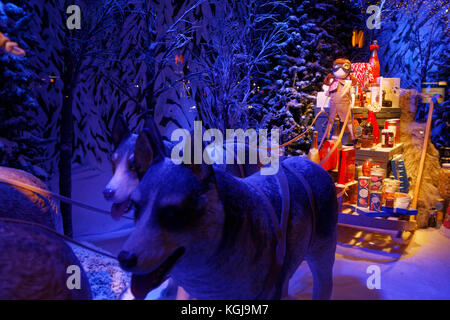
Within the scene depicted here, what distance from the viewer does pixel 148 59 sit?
131 inches

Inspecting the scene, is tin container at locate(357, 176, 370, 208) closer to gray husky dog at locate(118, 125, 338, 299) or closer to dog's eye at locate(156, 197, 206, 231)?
gray husky dog at locate(118, 125, 338, 299)

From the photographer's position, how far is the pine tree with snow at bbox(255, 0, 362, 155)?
224 inches

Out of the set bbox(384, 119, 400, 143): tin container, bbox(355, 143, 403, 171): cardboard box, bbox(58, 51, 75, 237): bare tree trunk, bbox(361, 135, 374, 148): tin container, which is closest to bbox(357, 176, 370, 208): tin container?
bbox(355, 143, 403, 171): cardboard box

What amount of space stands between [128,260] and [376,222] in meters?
2.94

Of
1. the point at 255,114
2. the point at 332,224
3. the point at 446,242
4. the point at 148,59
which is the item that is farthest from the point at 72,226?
the point at 446,242

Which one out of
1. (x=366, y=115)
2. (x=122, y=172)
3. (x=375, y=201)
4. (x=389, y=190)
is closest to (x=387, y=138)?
(x=366, y=115)

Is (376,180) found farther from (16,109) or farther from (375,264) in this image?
(16,109)

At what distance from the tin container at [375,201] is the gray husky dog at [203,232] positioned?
217 centimetres

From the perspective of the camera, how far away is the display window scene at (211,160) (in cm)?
111

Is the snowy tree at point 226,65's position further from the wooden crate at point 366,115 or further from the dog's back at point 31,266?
the dog's back at point 31,266

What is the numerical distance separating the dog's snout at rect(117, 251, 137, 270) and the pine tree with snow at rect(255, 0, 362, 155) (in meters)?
4.95

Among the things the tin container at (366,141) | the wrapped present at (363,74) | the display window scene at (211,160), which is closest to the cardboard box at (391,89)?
the display window scene at (211,160)
